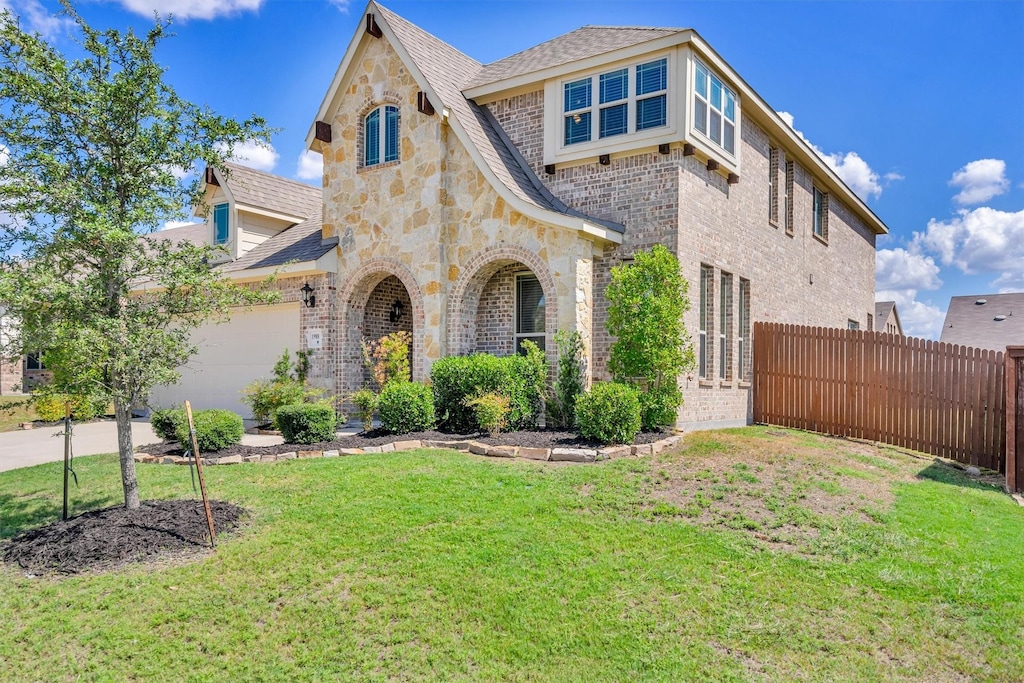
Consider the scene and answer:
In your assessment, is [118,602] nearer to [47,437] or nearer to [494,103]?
[47,437]

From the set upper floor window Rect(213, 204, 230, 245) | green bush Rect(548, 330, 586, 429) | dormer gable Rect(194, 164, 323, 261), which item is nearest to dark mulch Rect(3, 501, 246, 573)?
green bush Rect(548, 330, 586, 429)

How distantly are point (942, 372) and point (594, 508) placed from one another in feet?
26.1

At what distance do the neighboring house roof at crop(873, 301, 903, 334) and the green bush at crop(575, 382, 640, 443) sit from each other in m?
24.5

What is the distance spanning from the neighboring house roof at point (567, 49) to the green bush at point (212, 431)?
8.16 meters

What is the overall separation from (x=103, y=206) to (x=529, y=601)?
524cm

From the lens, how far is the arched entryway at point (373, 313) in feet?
43.2

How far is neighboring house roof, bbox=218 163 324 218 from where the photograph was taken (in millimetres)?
17812

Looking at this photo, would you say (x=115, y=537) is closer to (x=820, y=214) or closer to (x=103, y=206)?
(x=103, y=206)

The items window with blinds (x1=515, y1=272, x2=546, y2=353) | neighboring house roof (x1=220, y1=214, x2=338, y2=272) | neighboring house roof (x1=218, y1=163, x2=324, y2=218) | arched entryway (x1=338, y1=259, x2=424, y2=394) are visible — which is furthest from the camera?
neighboring house roof (x1=218, y1=163, x2=324, y2=218)

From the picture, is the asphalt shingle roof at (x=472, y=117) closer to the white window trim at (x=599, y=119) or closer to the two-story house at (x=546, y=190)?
the two-story house at (x=546, y=190)

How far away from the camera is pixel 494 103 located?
1405cm

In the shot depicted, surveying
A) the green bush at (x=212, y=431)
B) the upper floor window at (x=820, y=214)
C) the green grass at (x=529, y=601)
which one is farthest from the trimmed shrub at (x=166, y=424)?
the upper floor window at (x=820, y=214)

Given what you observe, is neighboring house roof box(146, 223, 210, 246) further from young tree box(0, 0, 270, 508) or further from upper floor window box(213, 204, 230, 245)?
young tree box(0, 0, 270, 508)

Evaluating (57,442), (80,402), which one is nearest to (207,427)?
(80,402)
